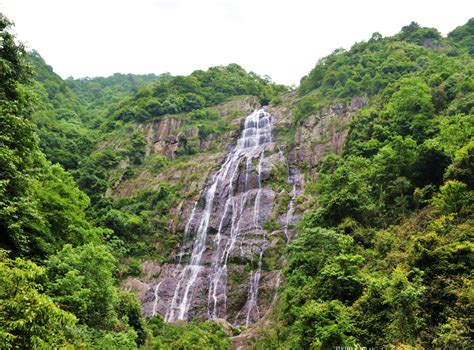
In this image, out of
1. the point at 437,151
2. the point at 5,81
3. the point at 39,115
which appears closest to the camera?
the point at 5,81

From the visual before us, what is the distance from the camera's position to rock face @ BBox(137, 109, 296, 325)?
25078 millimetres

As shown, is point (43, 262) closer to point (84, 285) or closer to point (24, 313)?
point (84, 285)

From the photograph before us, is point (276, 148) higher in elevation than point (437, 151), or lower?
higher

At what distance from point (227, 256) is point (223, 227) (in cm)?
306

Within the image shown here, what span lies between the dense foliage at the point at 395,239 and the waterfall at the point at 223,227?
5.83 metres

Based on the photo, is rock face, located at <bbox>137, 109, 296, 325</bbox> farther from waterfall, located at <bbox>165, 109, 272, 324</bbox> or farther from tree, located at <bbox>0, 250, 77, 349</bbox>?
tree, located at <bbox>0, 250, 77, 349</bbox>

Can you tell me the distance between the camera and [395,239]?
15.9m

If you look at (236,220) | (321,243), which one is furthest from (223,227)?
(321,243)

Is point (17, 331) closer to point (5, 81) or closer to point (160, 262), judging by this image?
point (5, 81)

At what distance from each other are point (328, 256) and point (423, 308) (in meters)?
5.29

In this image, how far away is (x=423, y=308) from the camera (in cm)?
1134

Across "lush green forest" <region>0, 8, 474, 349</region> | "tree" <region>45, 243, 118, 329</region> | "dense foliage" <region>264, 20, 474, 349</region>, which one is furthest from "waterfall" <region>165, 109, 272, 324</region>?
"tree" <region>45, 243, 118, 329</region>

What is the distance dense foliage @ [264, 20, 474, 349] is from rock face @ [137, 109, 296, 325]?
500cm


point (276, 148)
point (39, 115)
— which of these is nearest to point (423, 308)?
point (276, 148)
